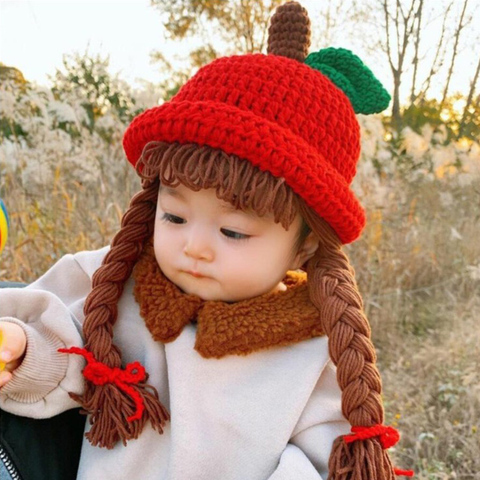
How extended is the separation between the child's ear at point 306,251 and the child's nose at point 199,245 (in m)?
0.21

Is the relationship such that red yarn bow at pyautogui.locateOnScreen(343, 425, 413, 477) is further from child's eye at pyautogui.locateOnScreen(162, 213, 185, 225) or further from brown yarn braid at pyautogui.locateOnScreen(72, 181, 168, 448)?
child's eye at pyautogui.locateOnScreen(162, 213, 185, 225)

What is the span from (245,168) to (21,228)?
1455mm

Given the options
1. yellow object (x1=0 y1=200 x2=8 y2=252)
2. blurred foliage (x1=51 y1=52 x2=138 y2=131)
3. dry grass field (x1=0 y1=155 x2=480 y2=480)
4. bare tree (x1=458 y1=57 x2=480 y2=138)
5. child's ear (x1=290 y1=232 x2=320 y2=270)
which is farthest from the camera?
bare tree (x1=458 y1=57 x2=480 y2=138)

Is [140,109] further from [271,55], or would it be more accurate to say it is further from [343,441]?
[343,441]

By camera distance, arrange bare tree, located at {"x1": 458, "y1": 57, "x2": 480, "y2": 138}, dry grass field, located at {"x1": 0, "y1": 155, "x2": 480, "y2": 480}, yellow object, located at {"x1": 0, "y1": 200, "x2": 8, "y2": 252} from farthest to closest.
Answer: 1. bare tree, located at {"x1": 458, "y1": 57, "x2": 480, "y2": 138}
2. dry grass field, located at {"x1": 0, "y1": 155, "x2": 480, "y2": 480}
3. yellow object, located at {"x1": 0, "y1": 200, "x2": 8, "y2": 252}

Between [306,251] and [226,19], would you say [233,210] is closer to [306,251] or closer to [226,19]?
[306,251]

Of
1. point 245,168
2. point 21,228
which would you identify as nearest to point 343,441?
point 245,168

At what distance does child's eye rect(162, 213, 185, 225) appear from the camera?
1113mm

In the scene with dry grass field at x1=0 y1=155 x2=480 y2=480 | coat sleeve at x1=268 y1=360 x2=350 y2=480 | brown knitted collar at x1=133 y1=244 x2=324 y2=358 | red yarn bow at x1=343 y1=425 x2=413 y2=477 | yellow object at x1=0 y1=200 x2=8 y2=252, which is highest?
yellow object at x1=0 y1=200 x2=8 y2=252

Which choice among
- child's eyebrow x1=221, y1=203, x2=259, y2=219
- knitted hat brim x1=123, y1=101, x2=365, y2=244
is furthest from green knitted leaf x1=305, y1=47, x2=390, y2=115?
child's eyebrow x1=221, y1=203, x2=259, y2=219

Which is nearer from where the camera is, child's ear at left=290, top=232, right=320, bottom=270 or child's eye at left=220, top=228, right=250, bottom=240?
child's eye at left=220, top=228, right=250, bottom=240

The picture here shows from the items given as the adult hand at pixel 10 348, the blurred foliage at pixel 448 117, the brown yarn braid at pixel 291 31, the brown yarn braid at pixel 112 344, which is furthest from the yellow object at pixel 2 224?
the blurred foliage at pixel 448 117

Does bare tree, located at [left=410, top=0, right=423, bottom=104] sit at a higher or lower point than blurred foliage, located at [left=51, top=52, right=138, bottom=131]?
higher

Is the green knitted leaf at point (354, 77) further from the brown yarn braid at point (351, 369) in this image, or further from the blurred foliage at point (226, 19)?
the blurred foliage at point (226, 19)
